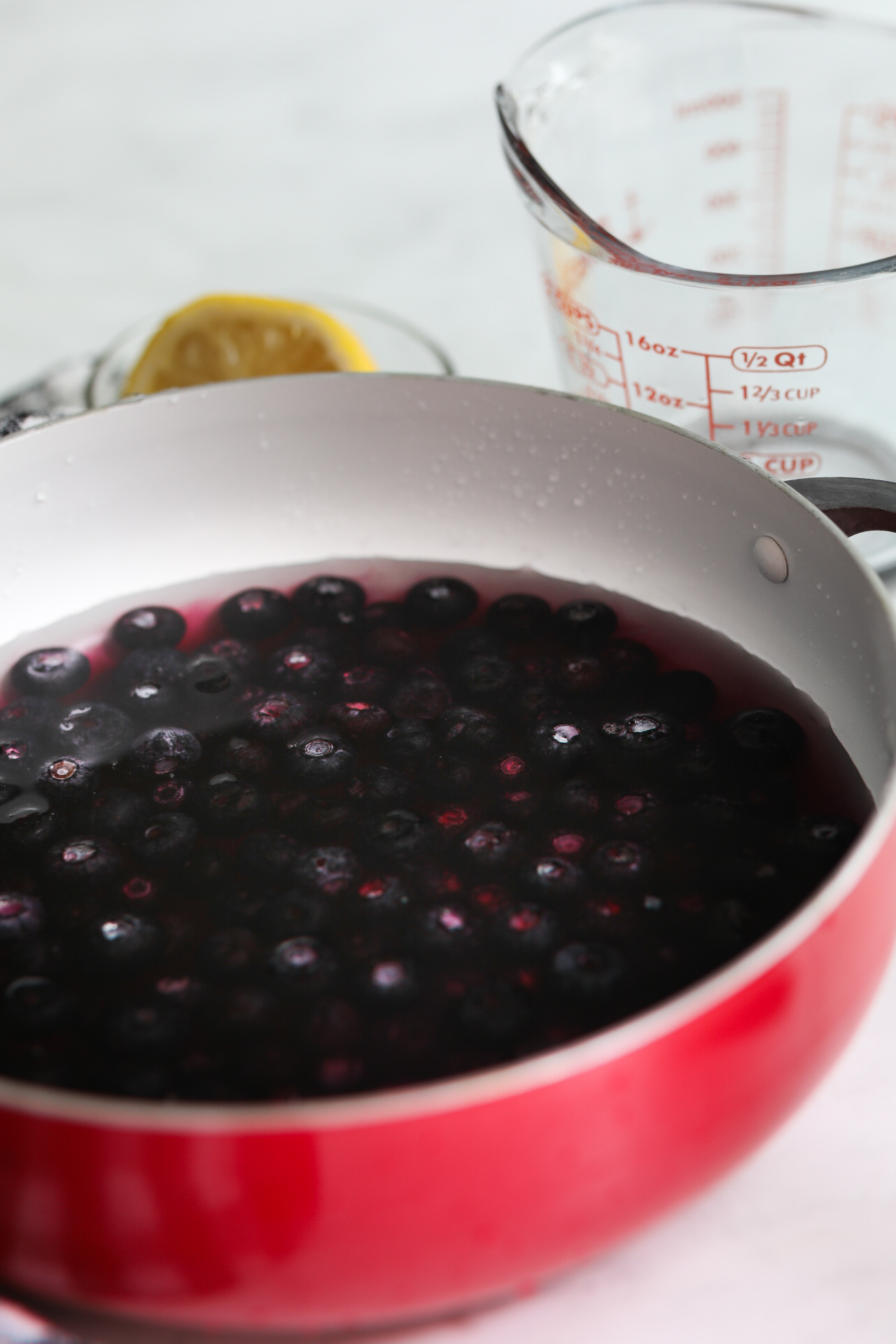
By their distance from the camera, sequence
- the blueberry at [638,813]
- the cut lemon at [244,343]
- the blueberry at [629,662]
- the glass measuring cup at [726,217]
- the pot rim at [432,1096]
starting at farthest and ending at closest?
1. the cut lemon at [244,343]
2. the glass measuring cup at [726,217]
3. the blueberry at [629,662]
4. the blueberry at [638,813]
5. the pot rim at [432,1096]

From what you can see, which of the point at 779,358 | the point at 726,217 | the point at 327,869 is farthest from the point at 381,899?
the point at 726,217

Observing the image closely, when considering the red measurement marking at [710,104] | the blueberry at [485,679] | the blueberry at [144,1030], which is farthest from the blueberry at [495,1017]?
the red measurement marking at [710,104]

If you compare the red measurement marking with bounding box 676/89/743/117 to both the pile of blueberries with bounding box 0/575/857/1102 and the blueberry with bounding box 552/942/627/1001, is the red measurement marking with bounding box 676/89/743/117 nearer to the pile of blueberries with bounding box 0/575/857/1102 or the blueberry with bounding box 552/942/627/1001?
the pile of blueberries with bounding box 0/575/857/1102

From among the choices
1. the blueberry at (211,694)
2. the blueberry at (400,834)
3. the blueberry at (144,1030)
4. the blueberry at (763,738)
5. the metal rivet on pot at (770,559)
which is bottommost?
the blueberry at (763,738)

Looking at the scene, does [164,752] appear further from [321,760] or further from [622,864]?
[622,864]

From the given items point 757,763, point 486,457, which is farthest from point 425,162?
point 757,763

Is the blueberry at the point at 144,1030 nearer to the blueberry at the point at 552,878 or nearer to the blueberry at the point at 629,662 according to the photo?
the blueberry at the point at 552,878

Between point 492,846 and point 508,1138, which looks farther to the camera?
point 492,846
